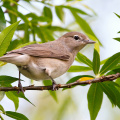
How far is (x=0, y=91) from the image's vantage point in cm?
259

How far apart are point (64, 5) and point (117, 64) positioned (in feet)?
4.90

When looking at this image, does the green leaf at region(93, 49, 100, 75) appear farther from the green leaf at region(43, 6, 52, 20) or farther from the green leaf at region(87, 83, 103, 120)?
the green leaf at region(43, 6, 52, 20)

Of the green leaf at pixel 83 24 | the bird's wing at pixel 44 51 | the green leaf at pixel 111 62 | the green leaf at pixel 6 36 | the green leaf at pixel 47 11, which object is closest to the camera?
the green leaf at pixel 6 36

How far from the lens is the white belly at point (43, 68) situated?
3.29m

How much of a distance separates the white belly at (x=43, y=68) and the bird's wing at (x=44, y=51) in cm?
7

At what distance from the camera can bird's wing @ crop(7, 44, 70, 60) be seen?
10.8 ft

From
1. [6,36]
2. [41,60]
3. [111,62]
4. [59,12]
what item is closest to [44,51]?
[41,60]

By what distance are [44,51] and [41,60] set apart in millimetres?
187

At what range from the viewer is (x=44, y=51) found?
359 cm

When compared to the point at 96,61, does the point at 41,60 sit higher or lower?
lower

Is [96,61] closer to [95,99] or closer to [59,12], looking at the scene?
[95,99]

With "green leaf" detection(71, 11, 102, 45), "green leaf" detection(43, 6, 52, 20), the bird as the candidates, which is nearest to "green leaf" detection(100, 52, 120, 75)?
the bird

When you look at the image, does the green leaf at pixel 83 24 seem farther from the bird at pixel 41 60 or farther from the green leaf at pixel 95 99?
the green leaf at pixel 95 99

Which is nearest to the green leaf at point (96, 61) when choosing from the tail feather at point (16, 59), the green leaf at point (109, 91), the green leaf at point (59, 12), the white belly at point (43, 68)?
the green leaf at point (109, 91)
